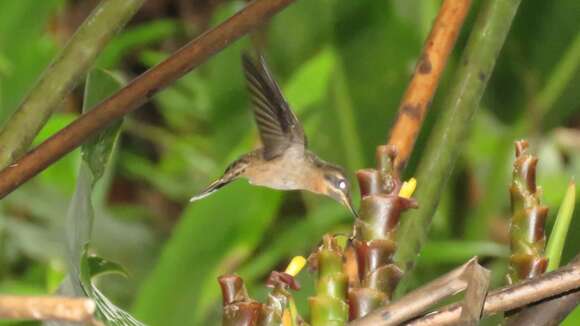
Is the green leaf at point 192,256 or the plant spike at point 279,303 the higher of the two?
the green leaf at point 192,256

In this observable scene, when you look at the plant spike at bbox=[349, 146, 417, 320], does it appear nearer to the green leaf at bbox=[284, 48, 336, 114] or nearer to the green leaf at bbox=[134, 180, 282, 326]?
the green leaf at bbox=[134, 180, 282, 326]

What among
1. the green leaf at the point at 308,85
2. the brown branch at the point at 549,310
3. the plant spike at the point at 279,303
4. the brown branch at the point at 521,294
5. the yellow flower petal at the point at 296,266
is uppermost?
the green leaf at the point at 308,85

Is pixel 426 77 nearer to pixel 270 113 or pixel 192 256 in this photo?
pixel 270 113

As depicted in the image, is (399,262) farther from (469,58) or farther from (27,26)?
(27,26)

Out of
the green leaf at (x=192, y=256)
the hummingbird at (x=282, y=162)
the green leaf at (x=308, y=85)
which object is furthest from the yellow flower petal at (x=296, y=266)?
the green leaf at (x=308, y=85)

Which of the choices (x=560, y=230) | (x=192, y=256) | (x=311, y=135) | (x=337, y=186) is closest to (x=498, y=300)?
(x=560, y=230)

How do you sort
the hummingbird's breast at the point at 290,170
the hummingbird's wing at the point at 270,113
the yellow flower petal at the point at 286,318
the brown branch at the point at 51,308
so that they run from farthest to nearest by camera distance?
the hummingbird's breast at the point at 290,170, the hummingbird's wing at the point at 270,113, the yellow flower petal at the point at 286,318, the brown branch at the point at 51,308

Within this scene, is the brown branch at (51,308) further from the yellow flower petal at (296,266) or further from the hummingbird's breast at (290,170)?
the hummingbird's breast at (290,170)
